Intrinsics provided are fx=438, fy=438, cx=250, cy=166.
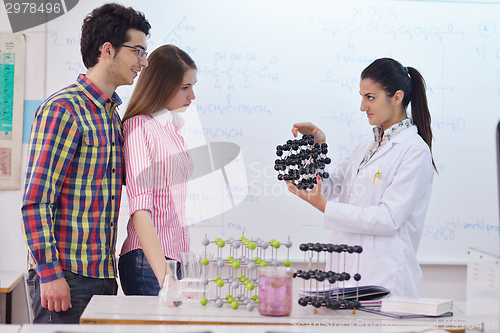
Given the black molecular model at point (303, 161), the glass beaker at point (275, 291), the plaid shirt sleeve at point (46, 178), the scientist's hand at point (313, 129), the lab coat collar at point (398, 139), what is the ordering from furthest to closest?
1. the scientist's hand at point (313, 129)
2. the lab coat collar at point (398, 139)
3. the black molecular model at point (303, 161)
4. the plaid shirt sleeve at point (46, 178)
5. the glass beaker at point (275, 291)

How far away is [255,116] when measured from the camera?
286 centimetres

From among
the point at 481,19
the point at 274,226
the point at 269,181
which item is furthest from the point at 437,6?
the point at 274,226

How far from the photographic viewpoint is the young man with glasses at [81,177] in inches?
56.0

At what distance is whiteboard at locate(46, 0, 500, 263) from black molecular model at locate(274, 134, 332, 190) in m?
1.16

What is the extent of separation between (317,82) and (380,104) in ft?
3.33

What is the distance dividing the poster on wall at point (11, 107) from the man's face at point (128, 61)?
1.42 metres

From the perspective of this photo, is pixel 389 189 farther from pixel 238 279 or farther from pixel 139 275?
pixel 139 275

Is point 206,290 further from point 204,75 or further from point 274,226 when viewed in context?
point 204,75

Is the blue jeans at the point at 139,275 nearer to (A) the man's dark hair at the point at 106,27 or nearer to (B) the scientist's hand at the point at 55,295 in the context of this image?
(B) the scientist's hand at the point at 55,295

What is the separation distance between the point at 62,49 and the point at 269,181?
1557 millimetres

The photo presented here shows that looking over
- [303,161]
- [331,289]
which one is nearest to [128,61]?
[303,161]

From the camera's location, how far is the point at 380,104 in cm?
194

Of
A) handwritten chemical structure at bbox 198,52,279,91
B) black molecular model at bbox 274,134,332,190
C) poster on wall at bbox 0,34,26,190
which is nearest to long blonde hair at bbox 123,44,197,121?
black molecular model at bbox 274,134,332,190

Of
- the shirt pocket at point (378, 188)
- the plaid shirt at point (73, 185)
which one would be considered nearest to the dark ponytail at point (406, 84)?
the shirt pocket at point (378, 188)
